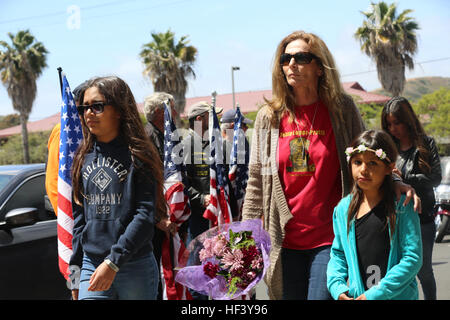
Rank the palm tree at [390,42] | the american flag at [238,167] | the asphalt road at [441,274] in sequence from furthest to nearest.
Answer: the palm tree at [390,42]
the asphalt road at [441,274]
the american flag at [238,167]

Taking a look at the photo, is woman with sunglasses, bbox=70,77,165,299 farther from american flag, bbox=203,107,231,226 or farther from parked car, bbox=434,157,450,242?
parked car, bbox=434,157,450,242

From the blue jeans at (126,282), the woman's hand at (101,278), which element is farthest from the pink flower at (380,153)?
the woman's hand at (101,278)

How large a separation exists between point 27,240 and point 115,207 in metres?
2.09

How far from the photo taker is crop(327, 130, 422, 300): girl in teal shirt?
2658 mm

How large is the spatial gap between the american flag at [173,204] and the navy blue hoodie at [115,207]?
5.71 feet

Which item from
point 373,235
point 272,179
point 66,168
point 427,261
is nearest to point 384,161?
point 373,235

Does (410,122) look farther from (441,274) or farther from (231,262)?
(441,274)

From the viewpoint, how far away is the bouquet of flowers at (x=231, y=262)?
2844 mm

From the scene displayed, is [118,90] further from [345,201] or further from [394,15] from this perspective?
[394,15]

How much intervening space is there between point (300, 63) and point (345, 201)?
850 millimetres

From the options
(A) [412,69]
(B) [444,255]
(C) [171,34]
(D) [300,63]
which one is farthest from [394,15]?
(D) [300,63]

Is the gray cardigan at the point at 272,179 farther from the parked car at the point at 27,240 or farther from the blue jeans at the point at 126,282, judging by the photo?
the parked car at the point at 27,240

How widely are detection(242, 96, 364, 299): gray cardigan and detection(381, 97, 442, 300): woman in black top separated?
1330 millimetres
